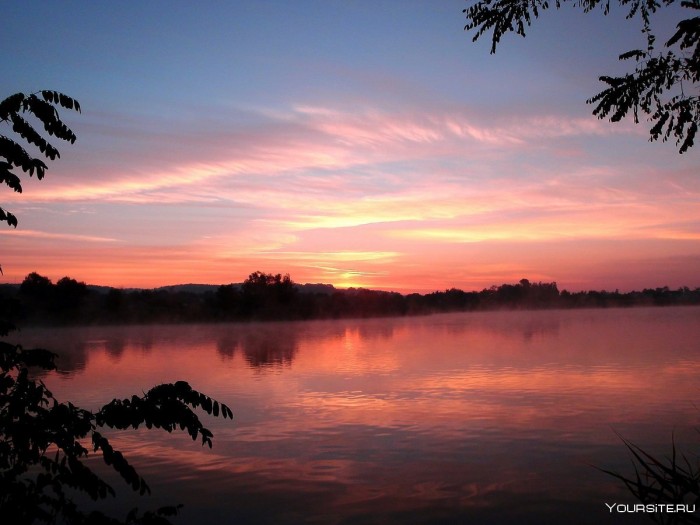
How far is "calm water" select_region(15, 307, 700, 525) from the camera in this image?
8.62 metres

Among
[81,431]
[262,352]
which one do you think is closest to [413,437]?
[81,431]

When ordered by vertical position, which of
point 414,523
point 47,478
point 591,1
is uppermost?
point 591,1

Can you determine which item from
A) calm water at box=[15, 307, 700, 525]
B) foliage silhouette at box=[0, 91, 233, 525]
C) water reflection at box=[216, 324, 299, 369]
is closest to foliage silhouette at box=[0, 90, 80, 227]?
foliage silhouette at box=[0, 91, 233, 525]

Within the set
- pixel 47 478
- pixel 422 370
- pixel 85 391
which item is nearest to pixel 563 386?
pixel 422 370

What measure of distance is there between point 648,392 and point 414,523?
10.7m

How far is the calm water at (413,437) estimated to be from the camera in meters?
8.62

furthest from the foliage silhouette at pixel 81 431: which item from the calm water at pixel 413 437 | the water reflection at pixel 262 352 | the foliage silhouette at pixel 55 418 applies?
the water reflection at pixel 262 352

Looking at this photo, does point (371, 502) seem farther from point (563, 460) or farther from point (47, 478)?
point (47, 478)

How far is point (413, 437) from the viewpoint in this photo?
12.1 meters

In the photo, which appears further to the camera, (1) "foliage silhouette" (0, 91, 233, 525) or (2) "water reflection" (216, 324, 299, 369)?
(2) "water reflection" (216, 324, 299, 369)

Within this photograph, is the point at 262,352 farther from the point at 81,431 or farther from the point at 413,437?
the point at 81,431

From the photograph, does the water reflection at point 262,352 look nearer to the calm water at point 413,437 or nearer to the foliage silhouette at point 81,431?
the calm water at point 413,437

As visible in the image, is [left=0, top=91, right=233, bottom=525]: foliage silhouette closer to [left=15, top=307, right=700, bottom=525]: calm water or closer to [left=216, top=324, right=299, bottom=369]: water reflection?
[left=15, top=307, right=700, bottom=525]: calm water

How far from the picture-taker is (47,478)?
3.83 m
